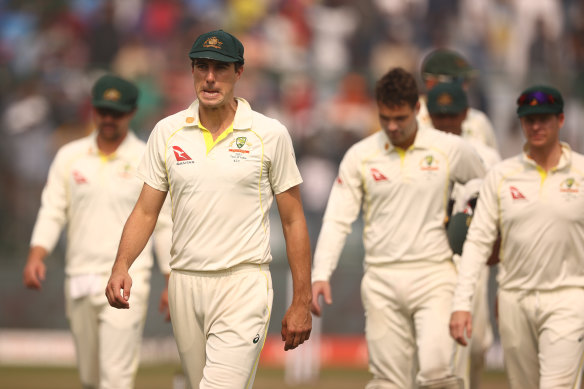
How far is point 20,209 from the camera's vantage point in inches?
531

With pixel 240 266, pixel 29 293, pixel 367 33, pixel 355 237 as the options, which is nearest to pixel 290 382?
pixel 355 237

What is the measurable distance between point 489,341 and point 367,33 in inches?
303

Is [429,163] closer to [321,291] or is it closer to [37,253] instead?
[321,291]

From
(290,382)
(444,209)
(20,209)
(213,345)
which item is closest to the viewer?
(213,345)

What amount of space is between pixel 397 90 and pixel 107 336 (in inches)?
108

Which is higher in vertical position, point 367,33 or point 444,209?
point 367,33

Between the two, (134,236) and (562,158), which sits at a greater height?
(562,158)

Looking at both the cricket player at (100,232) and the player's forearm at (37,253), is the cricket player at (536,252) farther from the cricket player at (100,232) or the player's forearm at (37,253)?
the player's forearm at (37,253)

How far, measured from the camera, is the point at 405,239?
7340mm

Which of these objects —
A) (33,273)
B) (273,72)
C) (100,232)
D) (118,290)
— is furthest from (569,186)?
(273,72)

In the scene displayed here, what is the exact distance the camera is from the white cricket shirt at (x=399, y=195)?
7.35 metres

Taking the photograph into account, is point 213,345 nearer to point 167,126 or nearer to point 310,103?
point 167,126

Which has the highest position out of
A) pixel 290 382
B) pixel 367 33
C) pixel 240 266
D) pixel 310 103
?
pixel 367 33

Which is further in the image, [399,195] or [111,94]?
[111,94]
